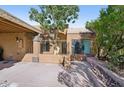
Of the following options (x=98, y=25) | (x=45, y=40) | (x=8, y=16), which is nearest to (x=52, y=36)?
(x=45, y=40)

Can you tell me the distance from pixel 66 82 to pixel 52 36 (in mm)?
8756

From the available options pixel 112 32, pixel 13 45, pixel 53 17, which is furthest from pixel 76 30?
pixel 112 32

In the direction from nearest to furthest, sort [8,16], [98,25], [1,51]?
[8,16], [98,25], [1,51]

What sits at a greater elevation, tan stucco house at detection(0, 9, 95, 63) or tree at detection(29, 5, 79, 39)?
tree at detection(29, 5, 79, 39)

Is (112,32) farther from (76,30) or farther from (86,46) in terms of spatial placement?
Answer: (76,30)

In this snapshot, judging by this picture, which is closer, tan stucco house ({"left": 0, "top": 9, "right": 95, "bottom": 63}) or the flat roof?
tan stucco house ({"left": 0, "top": 9, "right": 95, "bottom": 63})

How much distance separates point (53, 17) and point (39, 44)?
2189 mm

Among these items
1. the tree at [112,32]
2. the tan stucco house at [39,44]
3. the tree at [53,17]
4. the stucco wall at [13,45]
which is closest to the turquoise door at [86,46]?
the tan stucco house at [39,44]

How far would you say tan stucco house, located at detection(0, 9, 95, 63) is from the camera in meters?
13.1

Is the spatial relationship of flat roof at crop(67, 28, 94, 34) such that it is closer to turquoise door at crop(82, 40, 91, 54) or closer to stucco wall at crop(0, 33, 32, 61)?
turquoise door at crop(82, 40, 91, 54)

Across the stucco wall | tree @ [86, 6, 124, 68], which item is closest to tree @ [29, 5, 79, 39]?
the stucco wall

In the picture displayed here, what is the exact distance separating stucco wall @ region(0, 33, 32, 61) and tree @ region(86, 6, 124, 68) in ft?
18.9
